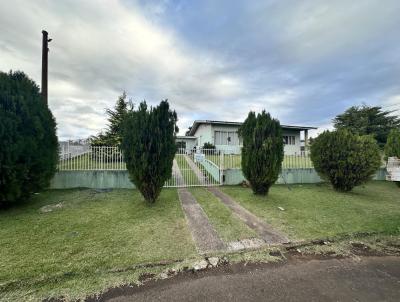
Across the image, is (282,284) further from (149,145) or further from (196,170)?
(196,170)

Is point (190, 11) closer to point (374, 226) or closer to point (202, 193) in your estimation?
point (202, 193)

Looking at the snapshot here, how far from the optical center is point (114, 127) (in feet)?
49.1

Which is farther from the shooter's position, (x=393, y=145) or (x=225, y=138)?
(x=225, y=138)

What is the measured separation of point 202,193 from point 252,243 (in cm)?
405

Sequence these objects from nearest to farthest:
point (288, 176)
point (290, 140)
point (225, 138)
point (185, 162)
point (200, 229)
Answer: point (200, 229) → point (185, 162) → point (288, 176) → point (225, 138) → point (290, 140)

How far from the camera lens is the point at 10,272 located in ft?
8.27

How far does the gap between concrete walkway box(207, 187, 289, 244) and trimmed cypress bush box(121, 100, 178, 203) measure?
2.38 meters

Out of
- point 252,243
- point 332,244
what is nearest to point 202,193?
point 252,243

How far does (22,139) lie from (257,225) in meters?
6.61

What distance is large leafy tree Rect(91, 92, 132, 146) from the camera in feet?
43.0

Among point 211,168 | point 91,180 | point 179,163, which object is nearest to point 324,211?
point 211,168

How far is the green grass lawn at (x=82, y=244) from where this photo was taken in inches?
93.0

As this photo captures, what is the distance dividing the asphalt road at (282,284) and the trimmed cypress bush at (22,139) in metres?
4.87

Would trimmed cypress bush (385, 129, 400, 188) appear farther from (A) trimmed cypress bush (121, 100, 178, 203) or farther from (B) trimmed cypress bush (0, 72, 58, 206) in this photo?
(B) trimmed cypress bush (0, 72, 58, 206)
